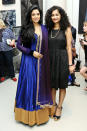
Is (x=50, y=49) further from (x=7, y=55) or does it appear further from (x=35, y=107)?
(x=7, y=55)

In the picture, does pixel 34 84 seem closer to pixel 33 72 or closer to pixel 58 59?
pixel 33 72

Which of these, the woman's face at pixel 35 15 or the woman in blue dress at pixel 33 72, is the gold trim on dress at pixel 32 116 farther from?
the woman's face at pixel 35 15

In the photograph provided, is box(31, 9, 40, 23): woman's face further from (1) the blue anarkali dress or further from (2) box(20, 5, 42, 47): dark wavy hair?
(1) the blue anarkali dress

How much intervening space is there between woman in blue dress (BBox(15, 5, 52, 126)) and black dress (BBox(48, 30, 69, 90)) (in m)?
0.09

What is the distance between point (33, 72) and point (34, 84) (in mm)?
143

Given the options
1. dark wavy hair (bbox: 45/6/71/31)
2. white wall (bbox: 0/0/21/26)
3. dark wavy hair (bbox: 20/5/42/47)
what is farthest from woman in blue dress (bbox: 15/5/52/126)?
white wall (bbox: 0/0/21/26)

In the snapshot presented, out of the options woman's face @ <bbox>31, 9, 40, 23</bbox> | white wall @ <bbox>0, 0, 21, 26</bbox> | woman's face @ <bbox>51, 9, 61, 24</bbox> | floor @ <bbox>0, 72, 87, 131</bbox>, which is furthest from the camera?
white wall @ <bbox>0, 0, 21, 26</bbox>

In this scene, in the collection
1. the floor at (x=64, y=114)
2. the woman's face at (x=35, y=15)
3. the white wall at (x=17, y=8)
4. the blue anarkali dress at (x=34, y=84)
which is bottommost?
the floor at (x=64, y=114)

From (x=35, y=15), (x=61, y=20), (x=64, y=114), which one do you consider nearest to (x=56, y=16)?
(x=61, y=20)

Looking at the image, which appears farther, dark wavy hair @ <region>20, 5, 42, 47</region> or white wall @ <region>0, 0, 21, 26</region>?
white wall @ <region>0, 0, 21, 26</region>

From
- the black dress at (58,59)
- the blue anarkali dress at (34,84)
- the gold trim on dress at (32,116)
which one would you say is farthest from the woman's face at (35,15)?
the gold trim on dress at (32,116)

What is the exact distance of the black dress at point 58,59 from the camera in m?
2.31

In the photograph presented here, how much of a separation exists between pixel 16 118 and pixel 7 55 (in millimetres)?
1878

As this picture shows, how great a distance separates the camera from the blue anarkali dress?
226cm
